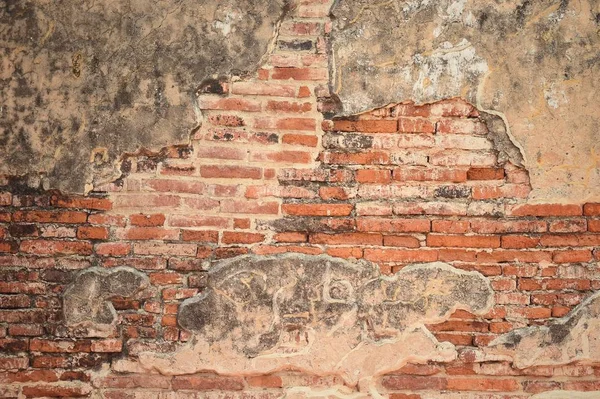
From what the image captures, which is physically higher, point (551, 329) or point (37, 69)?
point (37, 69)

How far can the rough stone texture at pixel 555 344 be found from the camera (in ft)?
8.39

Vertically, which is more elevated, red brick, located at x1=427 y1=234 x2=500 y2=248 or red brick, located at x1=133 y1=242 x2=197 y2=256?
red brick, located at x1=427 y1=234 x2=500 y2=248

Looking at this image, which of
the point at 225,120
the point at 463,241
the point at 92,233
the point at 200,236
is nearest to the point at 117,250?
the point at 92,233

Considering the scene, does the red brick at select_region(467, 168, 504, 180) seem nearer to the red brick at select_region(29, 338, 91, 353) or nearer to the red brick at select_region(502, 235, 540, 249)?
the red brick at select_region(502, 235, 540, 249)

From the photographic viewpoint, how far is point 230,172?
2607 millimetres

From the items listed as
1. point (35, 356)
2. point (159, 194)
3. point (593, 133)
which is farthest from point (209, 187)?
point (593, 133)

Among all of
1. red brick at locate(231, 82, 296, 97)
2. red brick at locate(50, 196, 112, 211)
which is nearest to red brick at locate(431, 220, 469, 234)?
red brick at locate(231, 82, 296, 97)

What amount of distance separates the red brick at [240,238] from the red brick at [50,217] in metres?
0.67

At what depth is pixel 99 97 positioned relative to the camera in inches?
103

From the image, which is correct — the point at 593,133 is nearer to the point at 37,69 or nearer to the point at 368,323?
the point at 368,323

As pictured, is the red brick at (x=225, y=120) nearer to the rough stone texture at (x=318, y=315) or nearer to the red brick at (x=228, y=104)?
the red brick at (x=228, y=104)

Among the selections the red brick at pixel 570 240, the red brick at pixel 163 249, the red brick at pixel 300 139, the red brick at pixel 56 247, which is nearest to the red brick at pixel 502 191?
the red brick at pixel 570 240

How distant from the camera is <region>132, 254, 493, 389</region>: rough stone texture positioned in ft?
8.34

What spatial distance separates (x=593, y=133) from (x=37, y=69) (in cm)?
262
